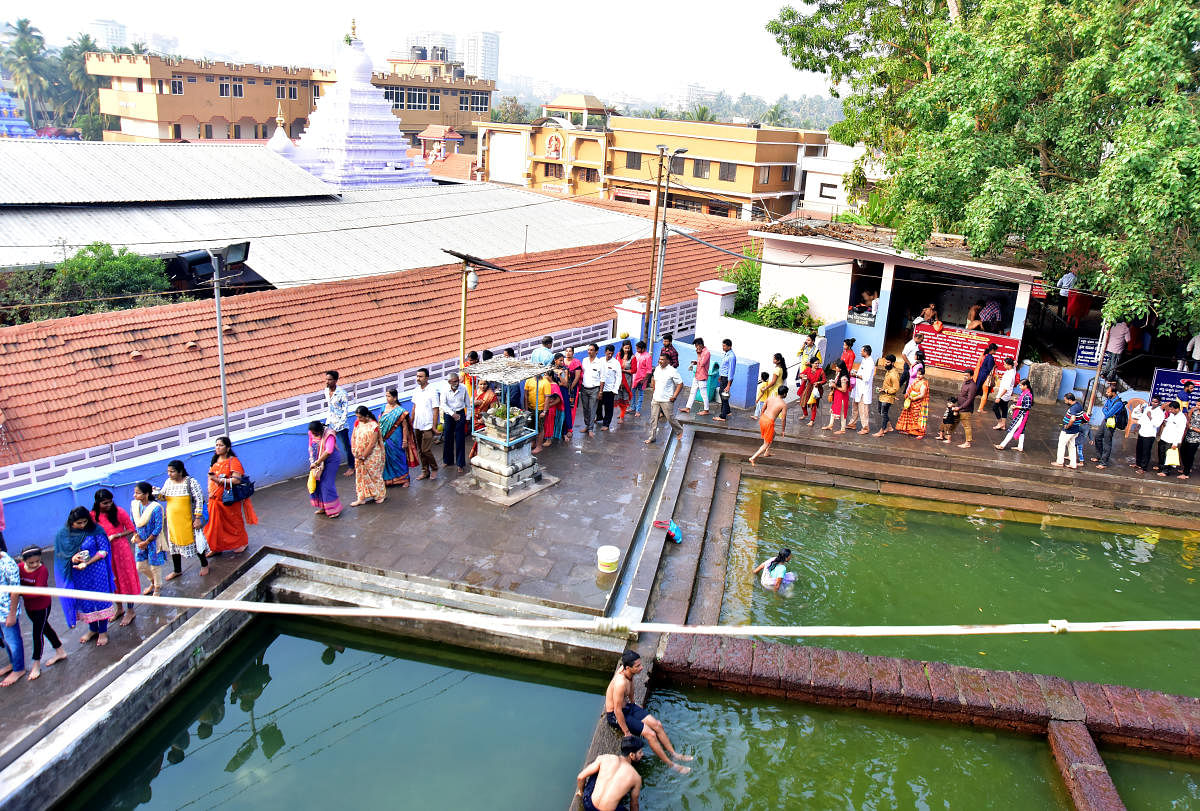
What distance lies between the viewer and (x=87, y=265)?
587 inches

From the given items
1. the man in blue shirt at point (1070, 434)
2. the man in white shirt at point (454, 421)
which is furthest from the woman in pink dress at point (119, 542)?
the man in blue shirt at point (1070, 434)

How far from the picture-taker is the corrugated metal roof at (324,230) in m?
15.9

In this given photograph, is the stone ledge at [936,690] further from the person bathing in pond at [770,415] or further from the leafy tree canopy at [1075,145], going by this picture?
the leafy tree canopy at [1075,145]

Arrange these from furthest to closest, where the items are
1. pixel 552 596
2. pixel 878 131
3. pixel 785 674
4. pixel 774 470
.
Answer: pixel 878 131 → pixel 774 470 → pixel 552 596 → pixel 785 674

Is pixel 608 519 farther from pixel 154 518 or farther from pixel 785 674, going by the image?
pixel 154 518

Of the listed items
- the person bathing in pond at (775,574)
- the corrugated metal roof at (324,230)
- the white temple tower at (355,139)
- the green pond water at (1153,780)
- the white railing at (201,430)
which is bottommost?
the green pond water at (1153,780)

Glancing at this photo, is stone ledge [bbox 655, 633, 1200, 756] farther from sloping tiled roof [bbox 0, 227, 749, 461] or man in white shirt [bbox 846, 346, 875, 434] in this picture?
sloping tiled roof [bbox 0, 227, 749, 461]

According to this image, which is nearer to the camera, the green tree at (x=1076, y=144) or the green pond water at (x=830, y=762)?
the green pond water at (x=830, y=762)

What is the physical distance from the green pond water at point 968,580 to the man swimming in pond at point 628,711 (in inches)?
87.5

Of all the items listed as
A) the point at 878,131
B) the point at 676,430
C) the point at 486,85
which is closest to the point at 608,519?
the point at 676,430

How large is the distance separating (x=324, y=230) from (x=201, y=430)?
333 inches

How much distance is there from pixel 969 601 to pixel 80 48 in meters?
89.6

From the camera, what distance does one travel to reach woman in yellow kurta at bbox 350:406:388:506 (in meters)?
9.34

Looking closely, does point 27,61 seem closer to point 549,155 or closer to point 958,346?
point 549,155
